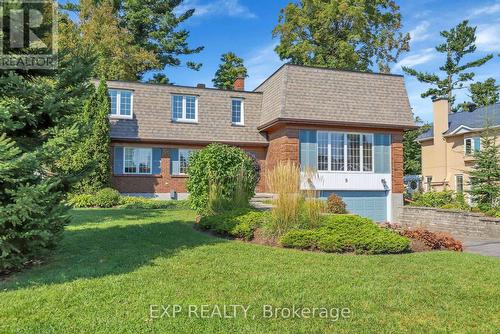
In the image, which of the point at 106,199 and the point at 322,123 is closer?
the point at 106,199

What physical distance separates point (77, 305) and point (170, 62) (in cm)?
2965

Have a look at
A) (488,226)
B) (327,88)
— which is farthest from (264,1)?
(488,226)

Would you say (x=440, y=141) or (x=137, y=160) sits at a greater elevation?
(x=440, y=141)

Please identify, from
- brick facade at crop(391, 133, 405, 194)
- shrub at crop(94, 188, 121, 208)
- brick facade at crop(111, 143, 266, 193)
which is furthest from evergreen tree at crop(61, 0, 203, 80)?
brick facade at crop(391, 133, 405, 194)

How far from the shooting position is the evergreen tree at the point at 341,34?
27859mm

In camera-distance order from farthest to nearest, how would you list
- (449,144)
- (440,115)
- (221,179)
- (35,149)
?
1. (440,115)
2. (449,144)
3. (221,179)
4. (35,149)

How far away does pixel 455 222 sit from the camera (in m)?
13.6

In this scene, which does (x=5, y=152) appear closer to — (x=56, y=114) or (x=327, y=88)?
(x=56, y=114)

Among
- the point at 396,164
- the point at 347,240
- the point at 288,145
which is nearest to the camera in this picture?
the point at 347,240

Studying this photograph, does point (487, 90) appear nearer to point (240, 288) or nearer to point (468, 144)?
point (468, 144)

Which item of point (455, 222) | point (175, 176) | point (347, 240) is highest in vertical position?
point (175, 176)

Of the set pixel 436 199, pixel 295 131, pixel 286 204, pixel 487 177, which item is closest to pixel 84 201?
pixel 295 131

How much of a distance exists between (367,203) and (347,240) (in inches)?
429

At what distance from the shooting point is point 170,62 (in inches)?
1234
